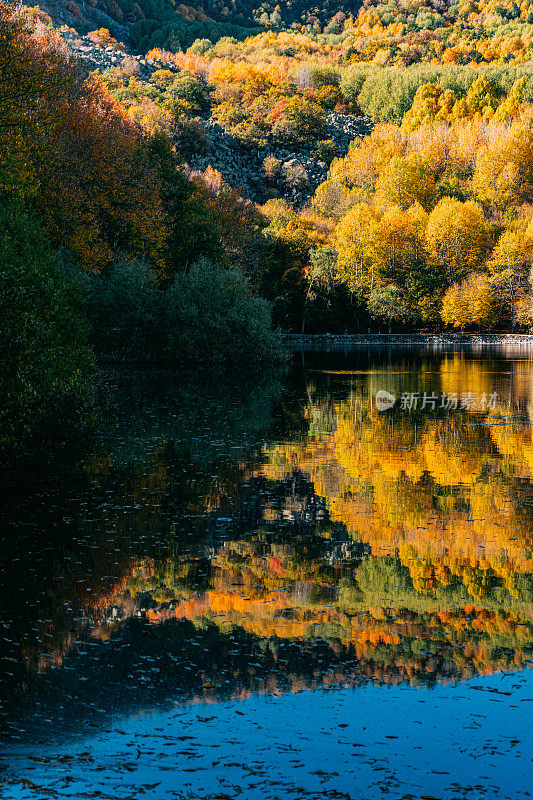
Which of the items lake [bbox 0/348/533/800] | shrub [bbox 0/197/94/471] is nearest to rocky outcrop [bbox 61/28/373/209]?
shrub [bbox 0/197/94/471]

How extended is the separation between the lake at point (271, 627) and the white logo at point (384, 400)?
9.51 meters

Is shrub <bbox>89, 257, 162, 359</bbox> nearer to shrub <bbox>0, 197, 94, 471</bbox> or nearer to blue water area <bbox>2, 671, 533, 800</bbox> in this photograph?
shrub <bbox>0, 197, 94, 471</bbox>

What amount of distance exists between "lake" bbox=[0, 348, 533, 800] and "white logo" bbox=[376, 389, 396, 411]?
9506 millimetres

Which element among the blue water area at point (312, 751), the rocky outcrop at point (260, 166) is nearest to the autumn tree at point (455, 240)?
the rocky outcrop at point (260, 166)

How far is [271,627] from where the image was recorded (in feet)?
29.6

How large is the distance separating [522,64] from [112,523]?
17095cm

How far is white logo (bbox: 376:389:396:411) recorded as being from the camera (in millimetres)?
29522

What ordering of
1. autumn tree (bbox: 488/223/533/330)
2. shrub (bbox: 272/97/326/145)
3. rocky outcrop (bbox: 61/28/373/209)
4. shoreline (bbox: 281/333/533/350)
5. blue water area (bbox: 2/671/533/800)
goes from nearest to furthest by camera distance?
blue water area (bbox: 2/671/533/800) → shoreline (bbox: 281/333/533/350) → autumn tree (bbox: 488/223/533/330) → rocky outcrop (bbox: 61/28/373/209) → shrub (bbox: 272/97/326/145)

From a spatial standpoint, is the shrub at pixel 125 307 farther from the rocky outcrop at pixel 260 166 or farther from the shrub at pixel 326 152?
the shrub at pixel 326 152

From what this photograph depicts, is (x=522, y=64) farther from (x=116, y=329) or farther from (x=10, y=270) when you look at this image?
(x=10, y=270)

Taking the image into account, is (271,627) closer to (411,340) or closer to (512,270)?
(411,340)

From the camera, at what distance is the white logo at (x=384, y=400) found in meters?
29.5

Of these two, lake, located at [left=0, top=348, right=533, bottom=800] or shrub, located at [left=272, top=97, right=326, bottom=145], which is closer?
lake, located at [left=0, top=348, right=533, bottom=800]

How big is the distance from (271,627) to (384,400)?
76.2ft
